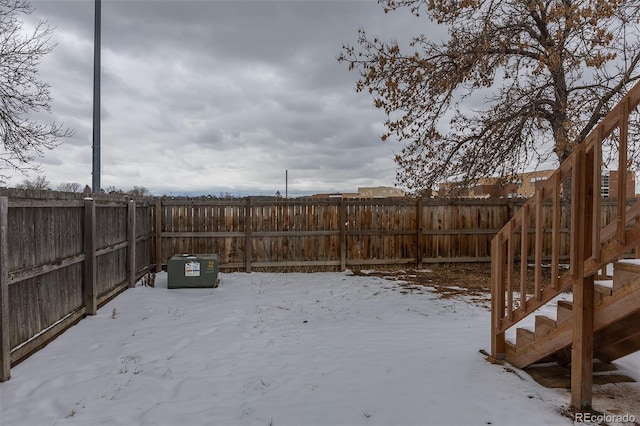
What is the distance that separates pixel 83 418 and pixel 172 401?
0.67 metres

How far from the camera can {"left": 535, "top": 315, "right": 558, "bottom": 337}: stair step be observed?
355 centimetres

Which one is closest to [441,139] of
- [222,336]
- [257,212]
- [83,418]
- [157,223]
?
[257,212]

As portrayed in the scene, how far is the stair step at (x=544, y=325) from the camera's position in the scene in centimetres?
355

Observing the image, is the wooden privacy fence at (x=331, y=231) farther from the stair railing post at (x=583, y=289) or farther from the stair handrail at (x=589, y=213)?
the stair railing post at (x=583, y=289)

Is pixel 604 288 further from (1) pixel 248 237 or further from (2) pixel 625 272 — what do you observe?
(1) pixel 248 237

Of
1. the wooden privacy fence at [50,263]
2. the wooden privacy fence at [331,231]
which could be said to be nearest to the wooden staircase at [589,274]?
the wooden privacy fence at [50,263]

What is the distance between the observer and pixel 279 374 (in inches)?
150

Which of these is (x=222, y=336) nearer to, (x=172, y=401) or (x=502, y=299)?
(x=172, y=401)

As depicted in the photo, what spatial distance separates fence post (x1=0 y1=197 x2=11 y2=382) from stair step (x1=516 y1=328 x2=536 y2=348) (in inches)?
205

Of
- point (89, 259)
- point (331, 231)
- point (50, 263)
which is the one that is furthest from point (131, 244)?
point (331, 231)

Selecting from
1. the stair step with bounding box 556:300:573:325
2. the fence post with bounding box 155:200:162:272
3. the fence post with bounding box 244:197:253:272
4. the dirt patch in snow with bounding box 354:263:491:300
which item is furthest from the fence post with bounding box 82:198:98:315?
the stair step with bounding box 556:300:573:325

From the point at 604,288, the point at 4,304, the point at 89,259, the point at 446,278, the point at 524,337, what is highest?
the point at 604,288

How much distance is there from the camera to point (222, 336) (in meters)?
4.96

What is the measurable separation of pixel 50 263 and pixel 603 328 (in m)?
6.07
